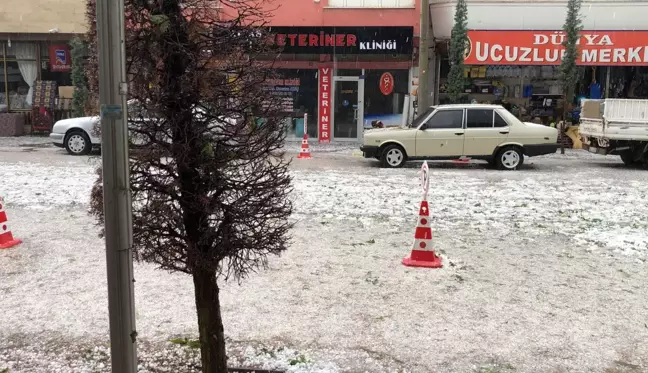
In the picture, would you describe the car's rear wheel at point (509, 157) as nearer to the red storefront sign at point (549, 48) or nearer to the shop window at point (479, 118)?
the shop window at point (479, 118)

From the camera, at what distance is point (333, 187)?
11.2m

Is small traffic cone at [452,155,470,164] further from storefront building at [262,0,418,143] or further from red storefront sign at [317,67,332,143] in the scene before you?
red storefront sign at [317,67,332,143]

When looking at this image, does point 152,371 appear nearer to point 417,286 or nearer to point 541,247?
point 417,286

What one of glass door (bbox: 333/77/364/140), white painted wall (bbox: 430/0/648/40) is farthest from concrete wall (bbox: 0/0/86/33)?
white painted wall (bbox: 430/0/648/40)

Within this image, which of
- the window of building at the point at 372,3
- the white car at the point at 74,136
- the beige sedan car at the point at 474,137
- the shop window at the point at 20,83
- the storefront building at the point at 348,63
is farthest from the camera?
the shop window at the point at 20,83

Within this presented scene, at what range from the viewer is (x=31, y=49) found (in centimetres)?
2167

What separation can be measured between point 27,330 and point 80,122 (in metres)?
12.1

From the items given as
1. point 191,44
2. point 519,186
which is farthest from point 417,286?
point 519,186

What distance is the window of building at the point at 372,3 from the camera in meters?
19.8

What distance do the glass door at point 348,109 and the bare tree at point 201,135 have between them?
17.3m

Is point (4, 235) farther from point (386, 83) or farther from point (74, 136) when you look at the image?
point (386, 83)

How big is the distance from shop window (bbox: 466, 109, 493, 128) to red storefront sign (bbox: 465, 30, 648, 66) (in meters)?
5.26

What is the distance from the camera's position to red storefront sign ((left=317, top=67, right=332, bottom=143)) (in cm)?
2062

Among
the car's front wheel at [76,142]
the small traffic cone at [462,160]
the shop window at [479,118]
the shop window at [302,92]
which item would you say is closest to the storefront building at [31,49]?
the car's front wheel at [76,142]
